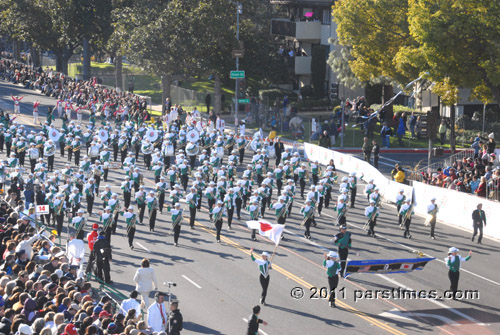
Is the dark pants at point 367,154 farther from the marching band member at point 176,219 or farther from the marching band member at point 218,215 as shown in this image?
the marching band member at point 176,219

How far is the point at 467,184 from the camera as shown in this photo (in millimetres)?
31578

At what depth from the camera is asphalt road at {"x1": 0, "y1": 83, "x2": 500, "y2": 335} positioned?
20016 mm

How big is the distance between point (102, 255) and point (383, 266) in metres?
7.46

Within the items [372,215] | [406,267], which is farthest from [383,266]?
[372,215]

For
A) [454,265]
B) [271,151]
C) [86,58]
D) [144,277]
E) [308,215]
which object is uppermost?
[86,58]

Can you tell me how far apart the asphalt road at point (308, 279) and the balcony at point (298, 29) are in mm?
31943

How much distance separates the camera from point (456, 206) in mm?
30500

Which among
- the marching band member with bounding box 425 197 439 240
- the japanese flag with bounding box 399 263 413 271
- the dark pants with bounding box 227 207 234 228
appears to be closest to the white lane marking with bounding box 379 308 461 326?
the japanese flag with bounding box 399 263 413 271

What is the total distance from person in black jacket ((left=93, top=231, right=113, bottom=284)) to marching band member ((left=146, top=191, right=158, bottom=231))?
522 cm

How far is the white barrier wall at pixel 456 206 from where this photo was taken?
2870 centimetres

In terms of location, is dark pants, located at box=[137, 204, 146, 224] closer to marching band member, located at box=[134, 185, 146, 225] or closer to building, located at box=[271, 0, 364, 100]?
marching band member, located at box=[134, 185, 146, 225]

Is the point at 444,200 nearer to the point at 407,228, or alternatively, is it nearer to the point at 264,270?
the point at 407,228

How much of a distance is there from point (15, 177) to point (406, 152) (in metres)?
22.3

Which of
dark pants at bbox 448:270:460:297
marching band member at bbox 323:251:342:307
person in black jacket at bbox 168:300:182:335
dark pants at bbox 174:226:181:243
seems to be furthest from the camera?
dark pants at bbox 174:226:181:243
